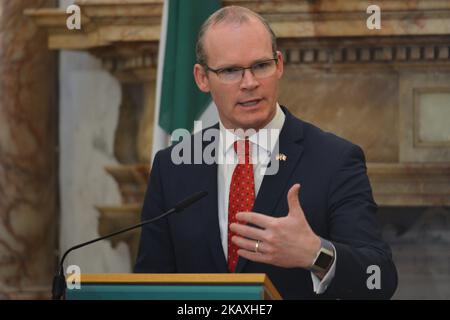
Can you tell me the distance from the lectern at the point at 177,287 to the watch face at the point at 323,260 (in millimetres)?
212

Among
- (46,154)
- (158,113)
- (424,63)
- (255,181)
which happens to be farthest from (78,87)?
(255,181)

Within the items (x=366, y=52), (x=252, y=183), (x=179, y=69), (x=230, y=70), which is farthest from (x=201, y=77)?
(x=366, y=52)

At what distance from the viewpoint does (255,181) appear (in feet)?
11.7

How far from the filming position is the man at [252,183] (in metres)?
3.38

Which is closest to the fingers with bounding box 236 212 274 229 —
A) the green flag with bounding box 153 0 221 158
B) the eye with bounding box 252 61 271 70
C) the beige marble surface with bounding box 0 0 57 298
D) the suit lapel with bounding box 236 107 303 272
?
the suit lapel with bounding box 236 107 303 272

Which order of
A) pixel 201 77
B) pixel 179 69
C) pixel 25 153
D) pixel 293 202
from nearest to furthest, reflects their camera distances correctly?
pixel 293 202, pixel 201 77, pixel 179 69, pixel 25 153

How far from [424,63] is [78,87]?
2.20 meters

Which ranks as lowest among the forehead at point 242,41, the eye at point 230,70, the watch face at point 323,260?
the watch face at point 323,260

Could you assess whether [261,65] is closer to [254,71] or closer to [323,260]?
[254,71]

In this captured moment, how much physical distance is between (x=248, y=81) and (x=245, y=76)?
0.08 feet

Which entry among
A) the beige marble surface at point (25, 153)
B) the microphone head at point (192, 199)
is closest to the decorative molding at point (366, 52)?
the beige marble surface at point (25, 153)

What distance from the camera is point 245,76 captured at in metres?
3.48

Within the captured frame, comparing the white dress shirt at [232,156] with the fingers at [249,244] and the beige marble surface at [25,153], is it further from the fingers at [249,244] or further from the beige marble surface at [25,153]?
the beige marble surface at [25,153]

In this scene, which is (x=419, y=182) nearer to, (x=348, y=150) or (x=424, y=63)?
(x=424, y=63)
